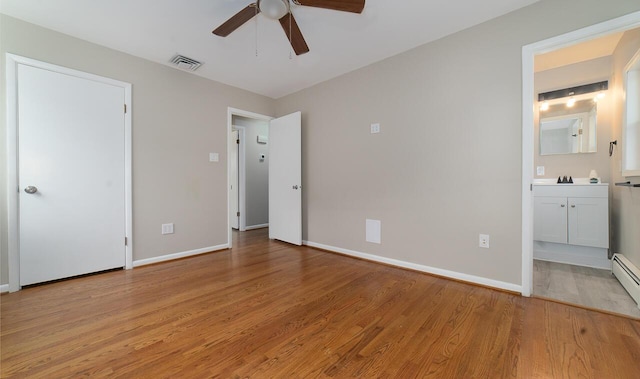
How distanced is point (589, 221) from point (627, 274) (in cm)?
86

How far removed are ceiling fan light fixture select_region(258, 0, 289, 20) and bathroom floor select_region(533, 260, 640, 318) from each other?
3124mm

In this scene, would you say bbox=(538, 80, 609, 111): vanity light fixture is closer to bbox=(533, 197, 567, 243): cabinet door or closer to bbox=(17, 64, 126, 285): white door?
bbox=(533, 197, 567, 243): cabinet door

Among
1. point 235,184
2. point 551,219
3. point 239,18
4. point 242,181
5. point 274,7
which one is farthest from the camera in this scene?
point 235,184

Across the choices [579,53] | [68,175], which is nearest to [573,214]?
[579,53]

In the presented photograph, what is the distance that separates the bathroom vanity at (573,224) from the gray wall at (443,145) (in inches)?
59.7

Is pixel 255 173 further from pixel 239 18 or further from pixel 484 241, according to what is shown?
pixel 484 241

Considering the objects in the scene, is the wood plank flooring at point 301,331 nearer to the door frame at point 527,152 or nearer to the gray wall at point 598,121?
the door frame at point 527,152

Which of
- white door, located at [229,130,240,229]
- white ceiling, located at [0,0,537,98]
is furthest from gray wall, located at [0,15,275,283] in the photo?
white door, located at [229,130,240,229]

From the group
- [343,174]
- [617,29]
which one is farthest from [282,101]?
[617,29]

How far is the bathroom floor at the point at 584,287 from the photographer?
1941mm

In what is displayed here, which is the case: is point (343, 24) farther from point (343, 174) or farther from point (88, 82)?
point (88, 82)

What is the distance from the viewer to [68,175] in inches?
97.4

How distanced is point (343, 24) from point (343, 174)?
175cm

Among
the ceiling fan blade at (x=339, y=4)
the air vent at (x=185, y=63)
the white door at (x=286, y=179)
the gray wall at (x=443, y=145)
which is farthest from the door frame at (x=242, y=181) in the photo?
the ceiling fan blade at (x=339, y=4)
